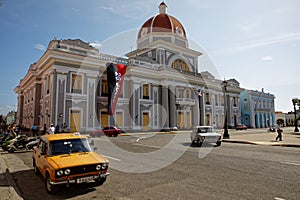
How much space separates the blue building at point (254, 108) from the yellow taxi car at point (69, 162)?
56452 millimetres

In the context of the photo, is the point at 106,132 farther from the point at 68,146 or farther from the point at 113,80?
the point at 68,146

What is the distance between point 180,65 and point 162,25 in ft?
27.4

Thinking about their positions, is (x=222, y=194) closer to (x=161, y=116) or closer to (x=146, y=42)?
(x=161, y=116)

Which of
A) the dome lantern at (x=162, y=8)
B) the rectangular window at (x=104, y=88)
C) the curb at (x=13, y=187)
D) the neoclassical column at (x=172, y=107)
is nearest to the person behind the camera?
the curb at (x=13, y=187)

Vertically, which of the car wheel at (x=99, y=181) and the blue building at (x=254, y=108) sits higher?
the blue building at (x=254, y=108)

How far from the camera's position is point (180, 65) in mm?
42562

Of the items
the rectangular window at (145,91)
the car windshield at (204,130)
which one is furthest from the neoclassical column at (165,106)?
the car windshield at (204,130)

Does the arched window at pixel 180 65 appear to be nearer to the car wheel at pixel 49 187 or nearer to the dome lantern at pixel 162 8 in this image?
the dome lantern at pixel 162 8

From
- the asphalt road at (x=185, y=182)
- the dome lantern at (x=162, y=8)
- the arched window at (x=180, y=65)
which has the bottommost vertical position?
the asphalt road at (x=185, y=182)

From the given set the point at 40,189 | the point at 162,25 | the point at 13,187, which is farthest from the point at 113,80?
the point at 40,189

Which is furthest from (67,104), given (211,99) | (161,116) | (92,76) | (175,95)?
(211,99)

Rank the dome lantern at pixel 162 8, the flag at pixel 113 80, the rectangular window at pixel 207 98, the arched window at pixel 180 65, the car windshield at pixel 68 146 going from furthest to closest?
1. the dome lantern at pixel 162 8
2. the rectangular window at pixel 207 98
3. the arched window at pixel 180 65
4. the flag at pixel 113 80
5. the car windshield at pixel 68 146

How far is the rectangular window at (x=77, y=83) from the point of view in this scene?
27516 millimetres

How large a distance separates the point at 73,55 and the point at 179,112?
69.1ft
